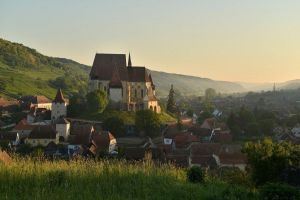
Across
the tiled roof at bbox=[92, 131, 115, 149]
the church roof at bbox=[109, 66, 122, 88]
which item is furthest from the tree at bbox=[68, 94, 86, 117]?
the tiled roof at bbox=[92, 131, 115, 149]

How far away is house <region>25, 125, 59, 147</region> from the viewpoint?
5506cm

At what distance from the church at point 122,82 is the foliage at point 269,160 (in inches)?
1908

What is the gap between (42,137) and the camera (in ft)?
181

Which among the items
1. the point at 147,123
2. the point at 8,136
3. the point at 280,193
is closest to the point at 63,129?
the point at 8,136

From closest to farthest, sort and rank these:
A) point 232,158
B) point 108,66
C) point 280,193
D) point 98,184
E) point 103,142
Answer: point 280,193 < point 98,184 < point 232,158 < point 103,142 < point 108,66

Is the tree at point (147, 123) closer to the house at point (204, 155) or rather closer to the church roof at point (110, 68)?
the church roof at point (110, 68)

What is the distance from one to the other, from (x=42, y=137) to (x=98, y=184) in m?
45.6

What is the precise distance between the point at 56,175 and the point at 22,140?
4951 cm

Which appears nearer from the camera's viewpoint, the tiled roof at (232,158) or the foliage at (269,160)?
the foliage at (269,160)

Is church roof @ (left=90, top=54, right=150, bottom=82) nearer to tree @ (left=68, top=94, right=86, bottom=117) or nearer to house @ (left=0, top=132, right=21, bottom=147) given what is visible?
tree @ (left=68, top=94, right=86, bottom=117)

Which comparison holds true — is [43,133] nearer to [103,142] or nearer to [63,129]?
[63,129]

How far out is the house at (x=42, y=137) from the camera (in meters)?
55.1

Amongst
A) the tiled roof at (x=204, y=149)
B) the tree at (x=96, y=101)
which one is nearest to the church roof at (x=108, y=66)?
the tree at (x=96, y=101)

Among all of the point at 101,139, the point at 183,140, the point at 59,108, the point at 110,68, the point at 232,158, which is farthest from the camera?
the point at 110,68
